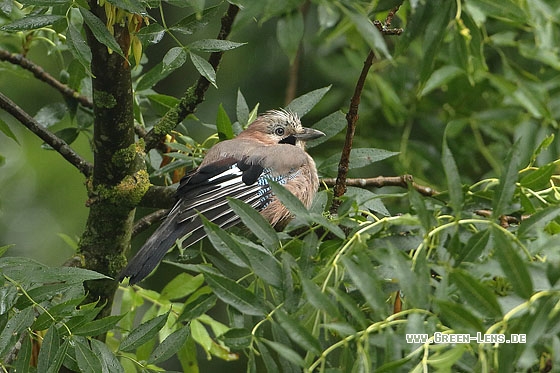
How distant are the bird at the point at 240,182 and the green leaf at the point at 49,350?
57cm

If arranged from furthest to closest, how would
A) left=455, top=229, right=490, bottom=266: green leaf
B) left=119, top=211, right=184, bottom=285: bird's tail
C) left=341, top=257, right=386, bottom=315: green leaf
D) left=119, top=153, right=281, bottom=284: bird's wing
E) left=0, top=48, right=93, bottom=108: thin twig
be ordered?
1. left=0, top=48, right=93, bottom=108: thin twig
2. left=119, top=153, right=281, bottom=284: bird's wing
3. left=119, top=211, right=184, bottom=285: bird's tail
4. left=455, top=229, right=490, bottom=266: green leaf
5. left=341, top=257, right=386, bottom=315: green leaf

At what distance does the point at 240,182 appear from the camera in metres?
3.34

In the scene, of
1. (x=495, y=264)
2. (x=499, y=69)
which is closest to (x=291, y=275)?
(x=495, y=264)

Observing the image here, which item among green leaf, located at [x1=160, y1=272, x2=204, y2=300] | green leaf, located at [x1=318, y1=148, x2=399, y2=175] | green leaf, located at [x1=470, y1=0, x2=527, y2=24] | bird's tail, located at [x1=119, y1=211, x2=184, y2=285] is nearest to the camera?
green leaf, located at [x1=470, y1=0, x2=527, y2=24]

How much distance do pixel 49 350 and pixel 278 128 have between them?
2.20m

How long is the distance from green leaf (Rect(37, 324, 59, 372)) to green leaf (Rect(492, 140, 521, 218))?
1.03 metres

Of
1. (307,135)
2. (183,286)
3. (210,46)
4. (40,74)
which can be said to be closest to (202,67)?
(210,46)

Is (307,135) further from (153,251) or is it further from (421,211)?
(421,211)

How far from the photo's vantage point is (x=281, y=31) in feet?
5.63

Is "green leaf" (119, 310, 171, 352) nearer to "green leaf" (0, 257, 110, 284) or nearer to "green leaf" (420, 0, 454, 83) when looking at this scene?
"green leaf" (0, 257, 110, 284)

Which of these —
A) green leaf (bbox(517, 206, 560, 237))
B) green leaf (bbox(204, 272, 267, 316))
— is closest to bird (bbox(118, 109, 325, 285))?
green leaf (bbox(204, 272, 267, 316))

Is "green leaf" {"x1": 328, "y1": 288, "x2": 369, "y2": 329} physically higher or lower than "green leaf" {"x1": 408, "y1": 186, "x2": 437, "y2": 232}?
lower

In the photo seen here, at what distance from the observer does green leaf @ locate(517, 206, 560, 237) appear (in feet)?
5.53

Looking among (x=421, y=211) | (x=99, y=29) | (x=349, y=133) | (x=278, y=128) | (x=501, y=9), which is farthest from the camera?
(x=278, y=128)
